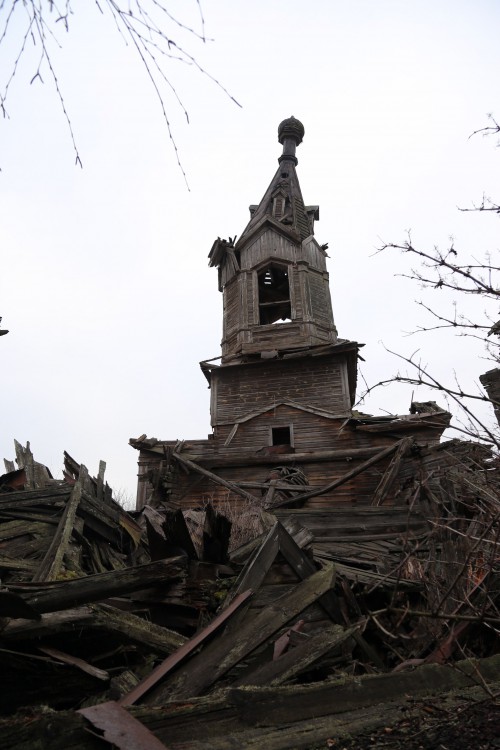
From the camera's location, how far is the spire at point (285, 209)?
23531 millimetres

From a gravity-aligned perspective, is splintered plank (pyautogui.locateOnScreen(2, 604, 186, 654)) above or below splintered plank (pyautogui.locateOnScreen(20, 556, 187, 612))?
below

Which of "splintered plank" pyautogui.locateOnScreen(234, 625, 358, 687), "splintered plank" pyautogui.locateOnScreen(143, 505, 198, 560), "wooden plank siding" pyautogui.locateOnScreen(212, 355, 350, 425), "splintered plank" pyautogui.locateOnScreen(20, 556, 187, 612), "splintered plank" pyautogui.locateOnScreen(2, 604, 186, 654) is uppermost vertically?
"wooden plank siding" pyautogui.locateOnScreen(212, 355, 350, 425)

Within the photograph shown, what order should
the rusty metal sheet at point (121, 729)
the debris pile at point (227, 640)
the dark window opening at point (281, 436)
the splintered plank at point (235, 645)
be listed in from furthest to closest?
1. the dark window opening at point (281, 436)
2. the splintered plank at point (235, 645)
3. the debris pile at point (227, 640)
4. the rusty metal sheet at point (121, 729)

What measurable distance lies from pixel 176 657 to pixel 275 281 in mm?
22270

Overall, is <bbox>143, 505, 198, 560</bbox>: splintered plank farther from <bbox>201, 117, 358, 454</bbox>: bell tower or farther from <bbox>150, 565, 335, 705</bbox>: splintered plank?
<bbox>201, 117, 358, 454</bbox>: bell tower

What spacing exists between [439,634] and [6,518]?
598cm

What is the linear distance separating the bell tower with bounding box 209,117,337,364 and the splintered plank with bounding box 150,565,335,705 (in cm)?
1468

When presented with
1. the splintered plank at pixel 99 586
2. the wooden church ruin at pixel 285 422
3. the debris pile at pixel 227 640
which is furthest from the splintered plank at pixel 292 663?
the wooden church ruin at pixel 285 422

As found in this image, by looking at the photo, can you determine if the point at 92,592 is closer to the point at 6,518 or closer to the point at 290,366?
the point at 6,518

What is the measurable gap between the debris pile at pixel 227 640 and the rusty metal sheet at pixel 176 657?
12 mm

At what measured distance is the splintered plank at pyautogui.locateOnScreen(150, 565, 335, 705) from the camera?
122 inches

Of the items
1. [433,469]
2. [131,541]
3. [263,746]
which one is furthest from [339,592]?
[433,469]

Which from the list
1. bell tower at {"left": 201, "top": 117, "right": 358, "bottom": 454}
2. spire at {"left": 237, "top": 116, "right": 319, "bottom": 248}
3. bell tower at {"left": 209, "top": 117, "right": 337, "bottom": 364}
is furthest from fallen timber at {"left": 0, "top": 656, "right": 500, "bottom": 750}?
spire at {"left": 237, "top": 116, "right": 319, "bottom": 248}

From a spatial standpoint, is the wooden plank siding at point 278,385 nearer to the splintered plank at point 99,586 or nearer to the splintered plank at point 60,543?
the splintered plank at point 60,543
